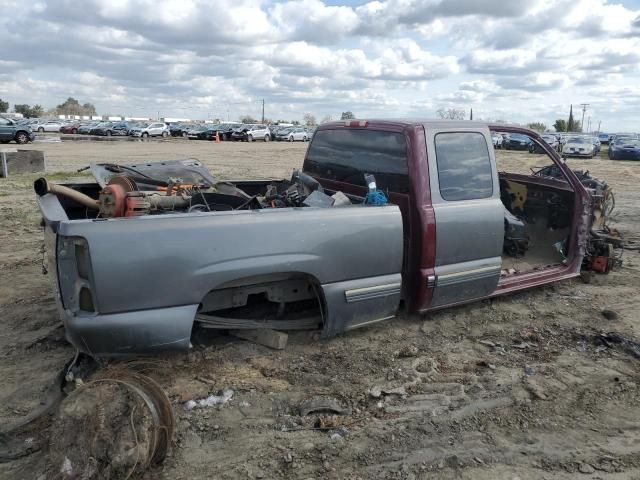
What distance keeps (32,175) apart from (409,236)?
13521 millimetres

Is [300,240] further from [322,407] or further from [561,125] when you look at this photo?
[561,125]

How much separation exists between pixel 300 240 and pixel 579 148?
3236 cm

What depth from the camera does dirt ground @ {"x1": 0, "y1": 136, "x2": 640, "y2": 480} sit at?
2857mm

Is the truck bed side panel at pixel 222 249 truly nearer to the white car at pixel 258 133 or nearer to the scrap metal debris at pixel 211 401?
the scrap metal debris at pixel 211 401

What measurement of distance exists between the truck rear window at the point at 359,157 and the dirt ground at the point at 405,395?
4.06 feet

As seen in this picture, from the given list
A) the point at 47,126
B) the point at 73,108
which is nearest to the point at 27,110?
the point at 73,108

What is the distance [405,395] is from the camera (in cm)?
354

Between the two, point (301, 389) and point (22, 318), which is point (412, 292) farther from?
point (22, 318)

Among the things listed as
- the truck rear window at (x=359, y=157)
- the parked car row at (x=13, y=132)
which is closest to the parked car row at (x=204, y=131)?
the parked car row at (x=13, y=132)

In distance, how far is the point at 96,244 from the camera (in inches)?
117

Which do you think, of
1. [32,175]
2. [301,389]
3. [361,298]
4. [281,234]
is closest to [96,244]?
[281,234]

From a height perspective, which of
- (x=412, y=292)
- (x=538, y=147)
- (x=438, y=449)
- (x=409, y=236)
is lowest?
(x=438, y=449)

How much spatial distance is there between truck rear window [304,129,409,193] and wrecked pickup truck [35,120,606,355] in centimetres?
2

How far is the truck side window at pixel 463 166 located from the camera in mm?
4355
